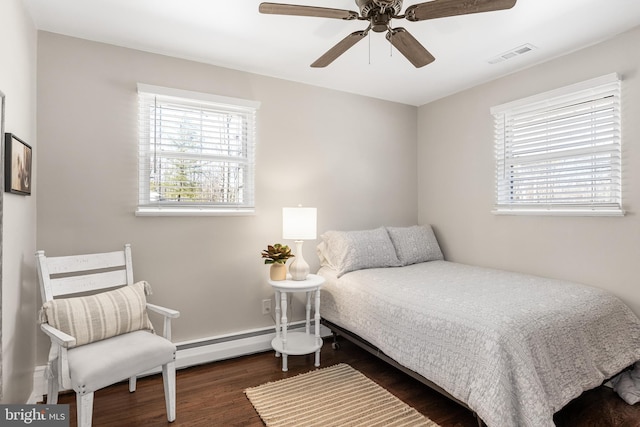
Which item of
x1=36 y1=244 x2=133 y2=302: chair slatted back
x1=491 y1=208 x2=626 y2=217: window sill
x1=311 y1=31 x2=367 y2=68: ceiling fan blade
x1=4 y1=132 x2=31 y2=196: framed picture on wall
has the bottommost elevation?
x1=36 y1=244 x2=133 y2=302: chair slatted back

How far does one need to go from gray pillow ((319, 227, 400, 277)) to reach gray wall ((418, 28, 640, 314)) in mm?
882

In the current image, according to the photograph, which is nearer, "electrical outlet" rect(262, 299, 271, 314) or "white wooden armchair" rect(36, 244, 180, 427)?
"white wooden armchair" rect(36, 244, 180, 427)

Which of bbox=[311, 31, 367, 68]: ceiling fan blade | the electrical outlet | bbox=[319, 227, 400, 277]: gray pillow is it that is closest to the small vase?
the electrical outlet

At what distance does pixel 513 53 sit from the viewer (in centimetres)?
274

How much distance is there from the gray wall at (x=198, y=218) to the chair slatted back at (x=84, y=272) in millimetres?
205

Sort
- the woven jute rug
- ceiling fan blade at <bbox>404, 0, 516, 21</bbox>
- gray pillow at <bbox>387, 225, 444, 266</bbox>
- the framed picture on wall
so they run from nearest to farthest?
1. ceiling fan blade at <bbox>404, 0, 516, 21</bbox>
2. the framed picture on wall
3. the woven jute rug
4. gray pillow at <bbox>387, 225, 444, 266</bbox>

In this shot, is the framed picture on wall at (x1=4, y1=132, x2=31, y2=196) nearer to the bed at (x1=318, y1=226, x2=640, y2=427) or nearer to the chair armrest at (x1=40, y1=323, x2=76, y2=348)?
the chair armrest at (x1=40, y1=323, x2=76, y2=348)

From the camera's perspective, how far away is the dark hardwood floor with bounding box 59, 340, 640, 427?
205cm

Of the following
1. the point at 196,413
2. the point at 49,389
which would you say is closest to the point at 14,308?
the point at 49,389

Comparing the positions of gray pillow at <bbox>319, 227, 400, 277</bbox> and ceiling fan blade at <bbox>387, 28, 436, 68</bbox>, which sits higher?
ceiling fan blade at <bbox>387, 28, 436, 68</bbox>

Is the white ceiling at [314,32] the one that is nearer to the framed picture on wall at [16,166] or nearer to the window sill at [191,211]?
the framed picture on wall at [16,166]

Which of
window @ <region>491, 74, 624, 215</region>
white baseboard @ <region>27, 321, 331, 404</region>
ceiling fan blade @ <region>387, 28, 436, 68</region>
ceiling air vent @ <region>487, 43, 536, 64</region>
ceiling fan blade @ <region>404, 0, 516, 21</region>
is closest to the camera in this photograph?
ceiling fan blade @ <region>404, 0, 516, 21</region>

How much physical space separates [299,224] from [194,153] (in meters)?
1.05

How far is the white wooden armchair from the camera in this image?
171 cm
